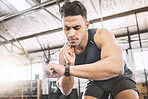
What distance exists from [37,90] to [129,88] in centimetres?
846

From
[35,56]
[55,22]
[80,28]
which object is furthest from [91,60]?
[35,56]

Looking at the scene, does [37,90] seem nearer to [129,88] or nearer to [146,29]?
[146,29]

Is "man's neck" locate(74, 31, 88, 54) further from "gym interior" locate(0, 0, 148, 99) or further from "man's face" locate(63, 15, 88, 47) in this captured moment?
"gym interior" locate(0, 0, 148, 99)

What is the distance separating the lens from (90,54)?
1.40 metres

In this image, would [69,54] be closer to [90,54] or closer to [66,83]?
[90,54]

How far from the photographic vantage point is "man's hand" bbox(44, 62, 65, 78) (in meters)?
1.01

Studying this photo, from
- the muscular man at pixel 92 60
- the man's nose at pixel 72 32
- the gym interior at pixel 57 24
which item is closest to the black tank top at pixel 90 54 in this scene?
the muscular man at pixel 92 60

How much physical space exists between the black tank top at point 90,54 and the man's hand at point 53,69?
15.8 inches

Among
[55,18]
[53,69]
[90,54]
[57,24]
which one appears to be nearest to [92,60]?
[90,54]

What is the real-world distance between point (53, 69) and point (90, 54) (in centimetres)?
49

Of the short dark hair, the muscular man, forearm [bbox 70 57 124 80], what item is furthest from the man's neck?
forearm [bbox 70 57 124 80]

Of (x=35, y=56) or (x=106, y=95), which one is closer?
(x=106, y=95)

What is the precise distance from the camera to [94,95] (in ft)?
4.58

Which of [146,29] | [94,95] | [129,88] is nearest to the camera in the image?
[129,88]
